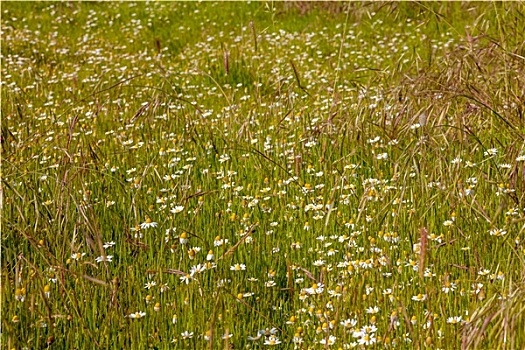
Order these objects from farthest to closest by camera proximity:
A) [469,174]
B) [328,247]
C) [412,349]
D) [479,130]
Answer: [479,130]
[469,174]
[328,247]
[412,349]

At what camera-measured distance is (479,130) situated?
429 cm

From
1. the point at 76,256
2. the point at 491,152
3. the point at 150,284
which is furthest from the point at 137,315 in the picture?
the point at 491,152

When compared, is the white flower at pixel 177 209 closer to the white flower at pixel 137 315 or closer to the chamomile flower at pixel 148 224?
the chamomile flower at pixel 148 224

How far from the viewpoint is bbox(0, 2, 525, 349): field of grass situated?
103 inches

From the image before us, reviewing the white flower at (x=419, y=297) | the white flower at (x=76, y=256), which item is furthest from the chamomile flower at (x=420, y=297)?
the white flower at (x=76, y=256)

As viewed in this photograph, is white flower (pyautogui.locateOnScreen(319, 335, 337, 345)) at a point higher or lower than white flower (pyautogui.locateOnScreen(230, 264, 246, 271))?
lower

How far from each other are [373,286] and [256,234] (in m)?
0.73

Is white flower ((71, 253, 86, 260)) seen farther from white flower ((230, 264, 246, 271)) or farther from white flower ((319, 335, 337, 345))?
white flower ((319, 335, 337, 345))

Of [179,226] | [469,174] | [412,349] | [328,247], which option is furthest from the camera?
[469,174]

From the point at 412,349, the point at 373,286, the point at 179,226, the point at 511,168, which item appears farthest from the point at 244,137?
the point at 412,349

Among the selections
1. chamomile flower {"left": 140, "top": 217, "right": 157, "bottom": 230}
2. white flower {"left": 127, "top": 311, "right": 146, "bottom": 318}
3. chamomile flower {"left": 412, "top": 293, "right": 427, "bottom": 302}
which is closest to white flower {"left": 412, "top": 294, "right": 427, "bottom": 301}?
chamomile flower {"left": 412, "top": 293, "right": 427, "bottom": 302}

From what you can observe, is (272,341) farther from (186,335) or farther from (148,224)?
(148,224)

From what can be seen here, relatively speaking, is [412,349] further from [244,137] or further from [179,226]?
[244,137]

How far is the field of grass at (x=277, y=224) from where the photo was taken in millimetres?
2607
